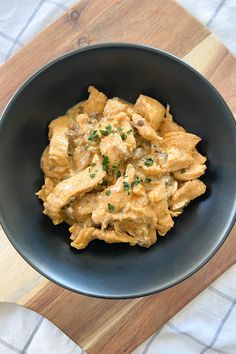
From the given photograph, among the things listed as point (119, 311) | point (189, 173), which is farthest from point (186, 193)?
point (119, 311)

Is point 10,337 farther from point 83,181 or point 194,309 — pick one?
point 83,181

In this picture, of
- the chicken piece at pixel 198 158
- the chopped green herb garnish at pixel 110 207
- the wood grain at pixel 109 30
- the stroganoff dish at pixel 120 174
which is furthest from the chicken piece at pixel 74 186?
the wood grain at pixel 109 30

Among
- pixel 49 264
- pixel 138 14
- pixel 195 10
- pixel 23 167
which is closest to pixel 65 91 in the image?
pixel 23 167

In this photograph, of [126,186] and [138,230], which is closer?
[126,186]

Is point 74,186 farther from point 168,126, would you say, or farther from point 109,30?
point 109,30

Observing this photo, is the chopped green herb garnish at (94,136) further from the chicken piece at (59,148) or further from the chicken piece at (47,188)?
the chicken piece at (47,188)

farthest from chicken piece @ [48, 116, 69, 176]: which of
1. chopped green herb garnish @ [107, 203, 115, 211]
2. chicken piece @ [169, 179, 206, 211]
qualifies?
chicken piece @ [169, 179, 206, 211]
